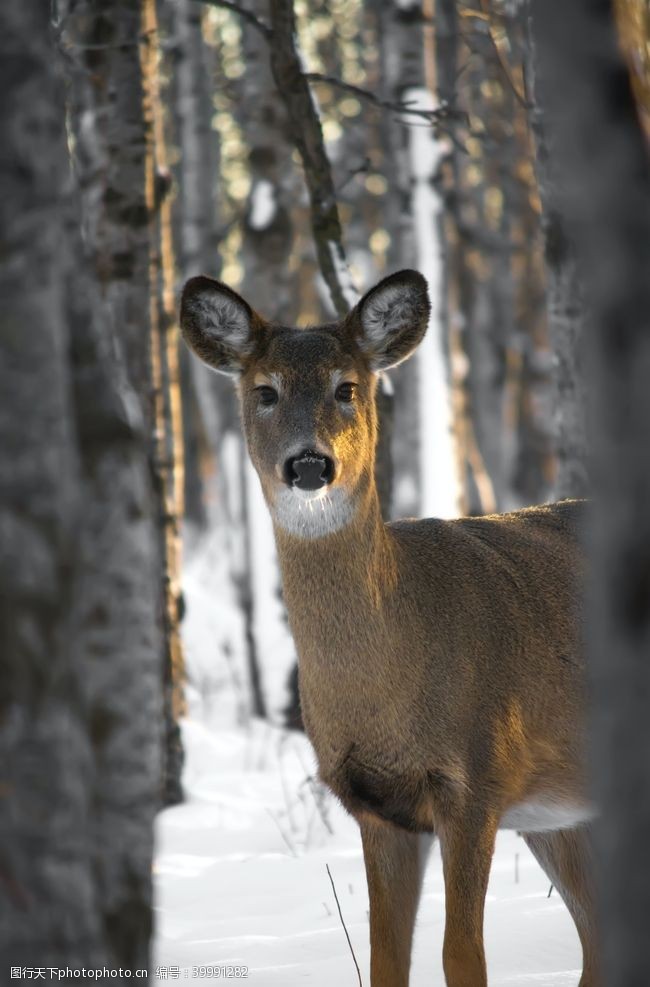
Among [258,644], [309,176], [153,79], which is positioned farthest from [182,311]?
[258,644]

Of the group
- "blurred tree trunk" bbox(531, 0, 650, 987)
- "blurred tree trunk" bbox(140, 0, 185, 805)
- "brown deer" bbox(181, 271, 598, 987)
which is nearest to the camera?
"blurred tree trunk" bbox(531, 0, 650, 987)

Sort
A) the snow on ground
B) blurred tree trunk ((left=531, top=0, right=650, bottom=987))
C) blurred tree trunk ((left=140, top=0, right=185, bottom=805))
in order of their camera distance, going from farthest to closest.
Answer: blurred tree trunk ((left=140, top=0, right=185, bottom=805)) < the snow on ground < blurred tree trunk ((left=531, top=0, right=650, bottom=987))

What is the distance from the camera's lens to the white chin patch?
5.10 metres

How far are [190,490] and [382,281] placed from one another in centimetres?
2509

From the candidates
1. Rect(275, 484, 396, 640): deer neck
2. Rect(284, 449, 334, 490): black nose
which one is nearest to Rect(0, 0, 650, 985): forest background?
Rect(284, 449, 334, 490): black nose

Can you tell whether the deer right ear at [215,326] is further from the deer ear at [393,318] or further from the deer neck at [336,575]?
the deer neck at [336,575]

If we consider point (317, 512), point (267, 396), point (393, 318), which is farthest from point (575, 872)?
point (393, 318)

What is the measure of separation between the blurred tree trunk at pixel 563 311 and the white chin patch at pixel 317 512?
2.58 meters

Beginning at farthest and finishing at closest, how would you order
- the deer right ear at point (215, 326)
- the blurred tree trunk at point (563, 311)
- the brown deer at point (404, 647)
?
the blurred tree trunk at point (563, 311)
the deer right ear at point (215, 326)
the brown deer at point (404, 647)

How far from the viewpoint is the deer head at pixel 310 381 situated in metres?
5.09

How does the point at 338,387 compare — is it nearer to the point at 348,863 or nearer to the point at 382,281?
the point at 382,281

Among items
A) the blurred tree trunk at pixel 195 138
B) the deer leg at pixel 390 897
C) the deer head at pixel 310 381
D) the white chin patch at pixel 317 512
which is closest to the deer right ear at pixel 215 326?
the deer head at pixel 310 381

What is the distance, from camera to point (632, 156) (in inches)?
78.5

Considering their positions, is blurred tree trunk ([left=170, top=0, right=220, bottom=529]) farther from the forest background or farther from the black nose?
the black nose
